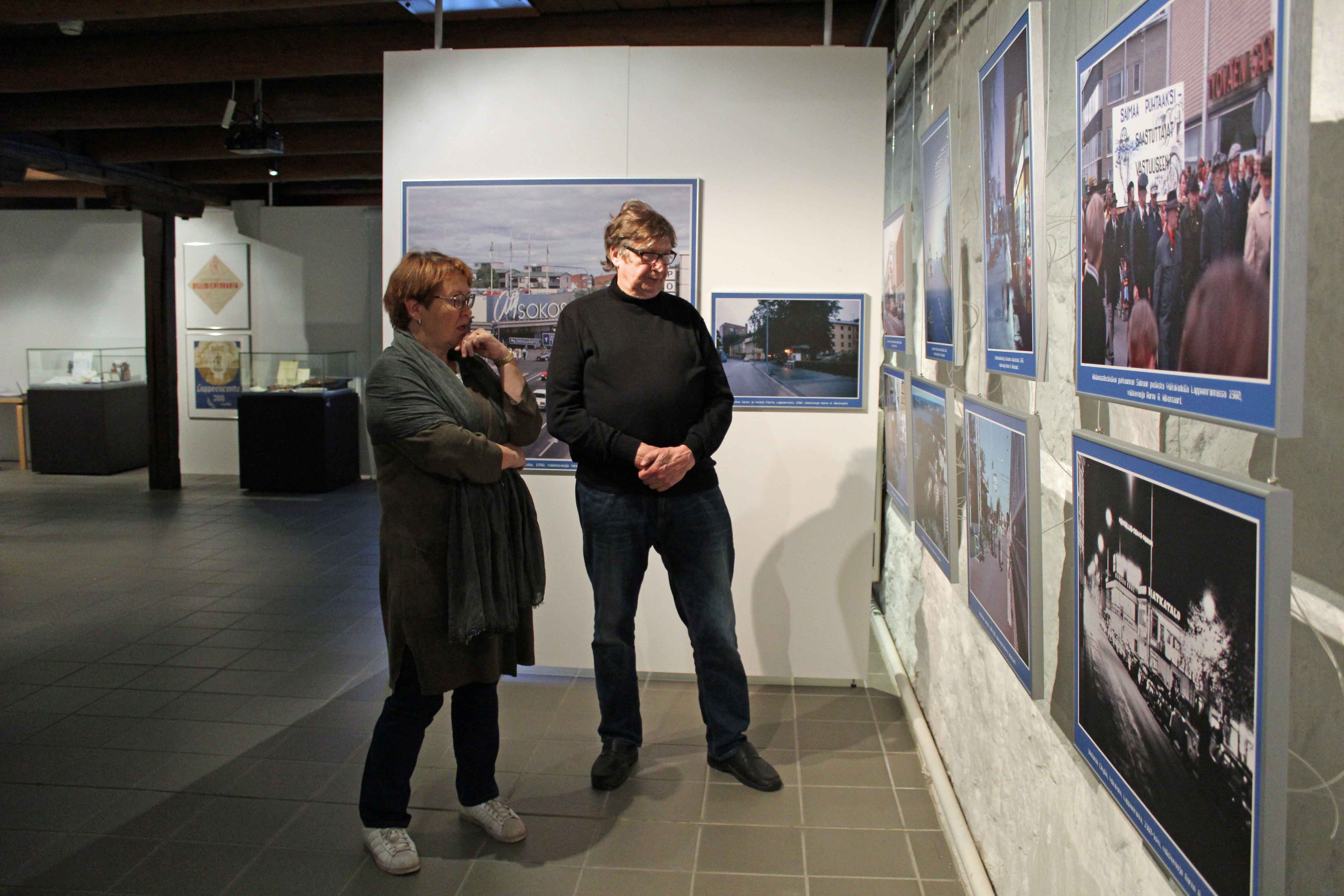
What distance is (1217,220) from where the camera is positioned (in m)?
1.14

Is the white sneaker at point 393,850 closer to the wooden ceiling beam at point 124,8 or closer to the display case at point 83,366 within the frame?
the wooden ceiling beam at point 124,8

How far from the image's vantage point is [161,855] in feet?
9.10

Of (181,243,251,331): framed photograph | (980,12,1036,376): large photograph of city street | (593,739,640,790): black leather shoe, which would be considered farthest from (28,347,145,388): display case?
(980,12,1036,376): large photograph of city street

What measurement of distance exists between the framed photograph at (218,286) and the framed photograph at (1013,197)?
9.95 meters

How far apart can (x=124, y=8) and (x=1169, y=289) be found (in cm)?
585

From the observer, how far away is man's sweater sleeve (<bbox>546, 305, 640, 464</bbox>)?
2992 mm

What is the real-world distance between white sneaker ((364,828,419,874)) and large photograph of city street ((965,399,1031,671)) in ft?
5.27

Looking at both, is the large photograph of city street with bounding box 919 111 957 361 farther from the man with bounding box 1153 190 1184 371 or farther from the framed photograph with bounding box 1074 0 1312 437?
the man with bounding box 1153 190 1184 371

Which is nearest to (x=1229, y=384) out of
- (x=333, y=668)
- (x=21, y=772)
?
(x=21, y=772)

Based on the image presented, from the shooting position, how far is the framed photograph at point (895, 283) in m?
3.51

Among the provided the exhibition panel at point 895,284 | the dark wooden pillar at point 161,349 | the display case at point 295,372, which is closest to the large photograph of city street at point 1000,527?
the exhibition panel at point 895,284

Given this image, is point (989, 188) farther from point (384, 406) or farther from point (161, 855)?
point (161, 855)

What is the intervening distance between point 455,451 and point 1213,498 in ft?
5.73

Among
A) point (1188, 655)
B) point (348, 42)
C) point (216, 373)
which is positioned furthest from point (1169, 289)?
point (216, 373)
